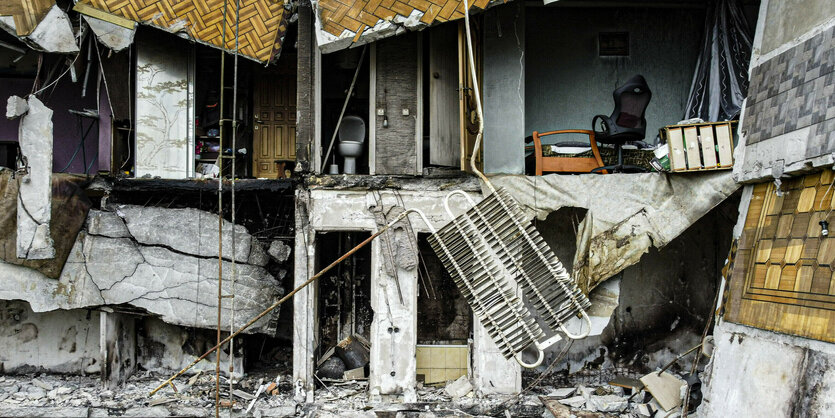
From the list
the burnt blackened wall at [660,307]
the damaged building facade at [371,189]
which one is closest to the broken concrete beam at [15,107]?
the damaged building facade at [371,189]

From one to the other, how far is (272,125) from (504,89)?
3.99 m

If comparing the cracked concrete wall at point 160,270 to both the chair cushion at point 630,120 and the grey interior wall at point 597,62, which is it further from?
the chair cushion at point 630,120

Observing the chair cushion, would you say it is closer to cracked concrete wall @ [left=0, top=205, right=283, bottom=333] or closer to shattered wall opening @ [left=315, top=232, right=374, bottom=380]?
shattered wall opening @ [left=315, top=232, right=374, bottom=380]

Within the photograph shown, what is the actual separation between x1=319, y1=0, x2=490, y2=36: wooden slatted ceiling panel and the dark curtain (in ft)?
12.8

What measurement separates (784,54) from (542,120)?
3947 millimetres

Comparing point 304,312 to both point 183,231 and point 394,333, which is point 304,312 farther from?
point 183,231

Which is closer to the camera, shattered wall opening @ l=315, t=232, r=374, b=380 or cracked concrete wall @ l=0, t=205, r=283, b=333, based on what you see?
cracked concrete wall @ l=0, t=205, r=283, b=333

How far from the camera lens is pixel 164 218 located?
9844 millimetres

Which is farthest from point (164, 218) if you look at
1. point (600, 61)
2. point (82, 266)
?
point (600, 61)

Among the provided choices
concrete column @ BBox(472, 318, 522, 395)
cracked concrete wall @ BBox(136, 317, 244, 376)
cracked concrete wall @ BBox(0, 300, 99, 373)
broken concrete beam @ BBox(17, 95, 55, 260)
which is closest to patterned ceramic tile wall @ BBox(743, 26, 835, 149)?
concrete column @ BBox(472, 318, 522, 395)

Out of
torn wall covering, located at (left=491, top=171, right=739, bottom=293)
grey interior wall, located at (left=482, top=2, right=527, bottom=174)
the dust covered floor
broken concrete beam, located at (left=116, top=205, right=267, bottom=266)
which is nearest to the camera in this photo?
torn wall covering, located at (left=491, top=171, right=739, bottom=293)

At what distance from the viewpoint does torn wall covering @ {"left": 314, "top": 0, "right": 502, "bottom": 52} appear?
8.84 metres

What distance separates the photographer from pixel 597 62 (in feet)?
34.8

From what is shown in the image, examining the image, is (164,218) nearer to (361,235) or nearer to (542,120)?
(361,235)
